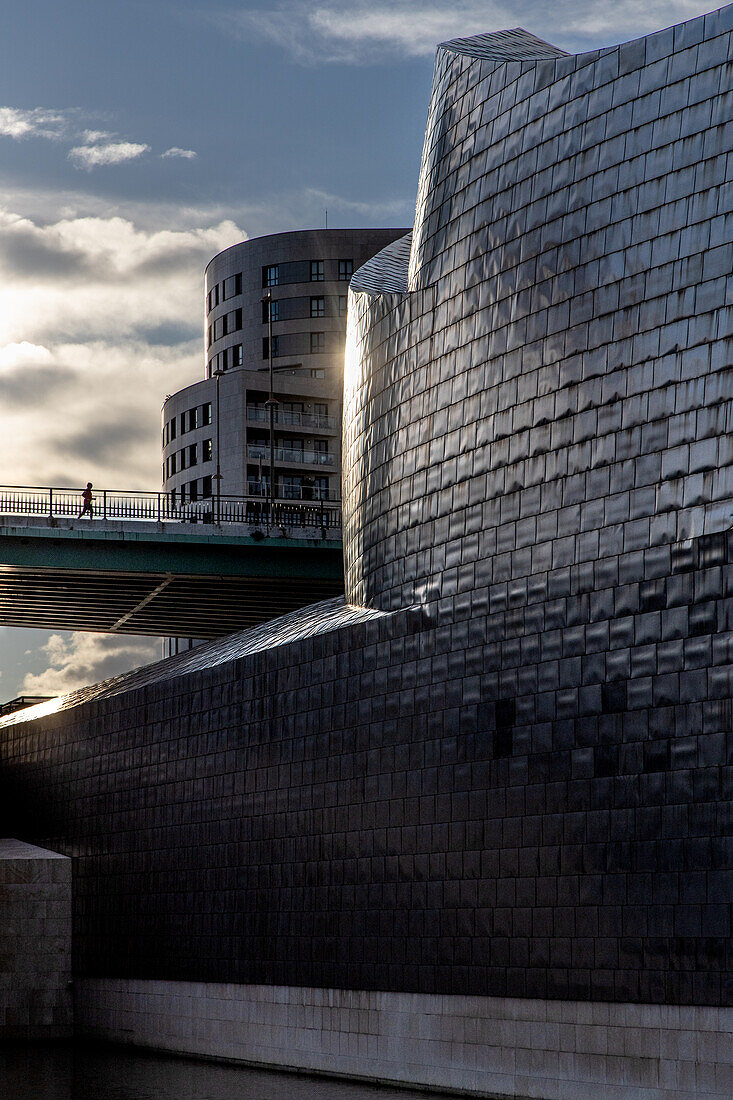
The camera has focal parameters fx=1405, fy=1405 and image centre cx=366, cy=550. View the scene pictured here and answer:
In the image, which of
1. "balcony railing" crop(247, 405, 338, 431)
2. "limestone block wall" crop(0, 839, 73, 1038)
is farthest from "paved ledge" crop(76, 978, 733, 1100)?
"balcony railing" crop(247, 405, 338, 431)

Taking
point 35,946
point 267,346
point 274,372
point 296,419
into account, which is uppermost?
point 267,346

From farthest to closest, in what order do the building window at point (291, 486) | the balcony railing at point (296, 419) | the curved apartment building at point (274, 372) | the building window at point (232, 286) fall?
1. the building window at point (232, 286)
2. the curved apartment building at point (274, 372)
3. the balcony railing at point (296, 419)
4. the building window at point (291, 486)

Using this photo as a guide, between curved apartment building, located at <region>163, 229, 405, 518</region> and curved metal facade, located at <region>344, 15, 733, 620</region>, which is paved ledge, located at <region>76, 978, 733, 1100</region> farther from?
curved apartment building, located at <region>163, 229, 405, 518</region>

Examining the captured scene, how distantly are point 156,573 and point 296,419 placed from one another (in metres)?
53.8

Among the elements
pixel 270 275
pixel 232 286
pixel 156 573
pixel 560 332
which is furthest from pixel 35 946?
pixel 232 286

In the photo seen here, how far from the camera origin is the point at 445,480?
27625 millimetres

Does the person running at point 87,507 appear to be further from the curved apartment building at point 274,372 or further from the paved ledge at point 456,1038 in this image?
the curved apartment building at point 274,372

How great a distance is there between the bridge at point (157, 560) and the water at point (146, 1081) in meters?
25.1

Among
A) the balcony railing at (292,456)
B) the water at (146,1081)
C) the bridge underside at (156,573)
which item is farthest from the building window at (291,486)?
the water at (146,1081)

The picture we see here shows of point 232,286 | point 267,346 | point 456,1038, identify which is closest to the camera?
point 456,1038

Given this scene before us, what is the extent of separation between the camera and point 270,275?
11906 cm

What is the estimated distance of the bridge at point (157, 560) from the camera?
55.7 metres

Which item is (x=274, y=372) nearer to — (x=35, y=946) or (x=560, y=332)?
(x=35, y=946)

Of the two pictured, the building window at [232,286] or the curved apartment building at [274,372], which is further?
the building window at [232,286]
